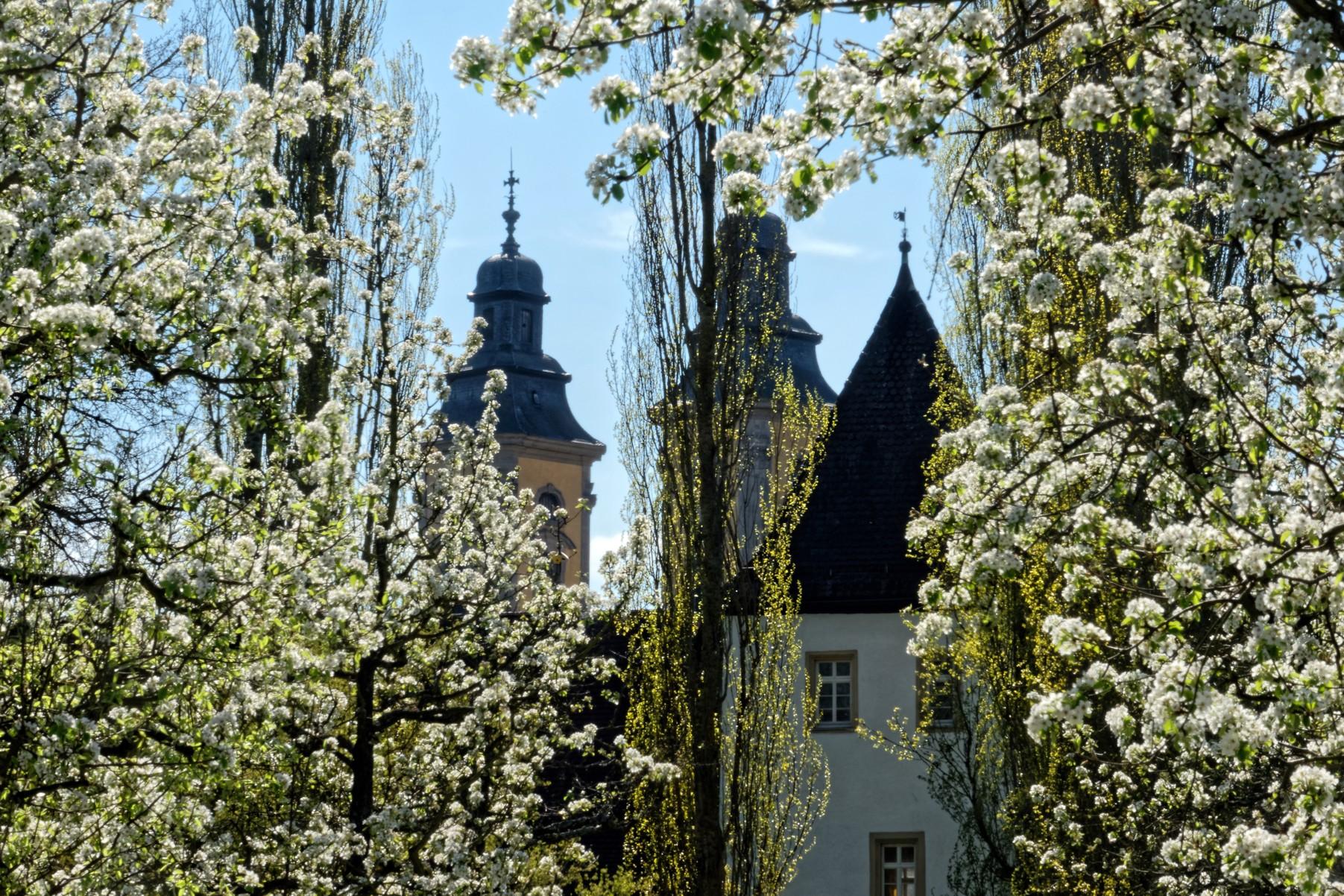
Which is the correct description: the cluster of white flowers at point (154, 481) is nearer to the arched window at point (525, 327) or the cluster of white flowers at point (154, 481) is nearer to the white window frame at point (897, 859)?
the white window frame at point (897, 859)

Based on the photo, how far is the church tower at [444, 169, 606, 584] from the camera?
63531 millimetres

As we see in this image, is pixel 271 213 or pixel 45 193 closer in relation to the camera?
pixel 45 193

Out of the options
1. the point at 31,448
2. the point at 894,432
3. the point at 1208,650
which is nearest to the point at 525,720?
the point at 31,448

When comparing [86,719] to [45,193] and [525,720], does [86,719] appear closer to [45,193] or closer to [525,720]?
[45,193]

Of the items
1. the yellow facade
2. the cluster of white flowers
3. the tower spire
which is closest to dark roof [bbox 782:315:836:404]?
the yellow facade

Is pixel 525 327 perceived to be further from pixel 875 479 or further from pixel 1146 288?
pixel 1146 288

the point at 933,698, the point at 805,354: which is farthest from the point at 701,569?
the point at 805,354

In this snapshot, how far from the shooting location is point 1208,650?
7664 mm

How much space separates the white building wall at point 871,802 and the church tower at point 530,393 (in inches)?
1598

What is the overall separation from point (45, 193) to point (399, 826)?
5.94 m

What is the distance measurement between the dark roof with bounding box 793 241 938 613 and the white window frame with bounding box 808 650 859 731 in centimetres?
62

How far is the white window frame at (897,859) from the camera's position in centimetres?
2159

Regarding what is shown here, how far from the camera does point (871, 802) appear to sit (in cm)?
2186

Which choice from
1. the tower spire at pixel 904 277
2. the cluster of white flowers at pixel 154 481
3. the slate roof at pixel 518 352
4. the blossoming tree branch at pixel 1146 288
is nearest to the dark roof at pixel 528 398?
the slate roof at pixel 518 352
